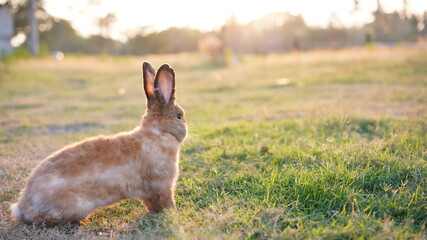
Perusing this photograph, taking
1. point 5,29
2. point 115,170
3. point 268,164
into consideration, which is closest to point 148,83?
point 115,170

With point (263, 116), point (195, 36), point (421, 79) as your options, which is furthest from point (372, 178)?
point (195, 36)

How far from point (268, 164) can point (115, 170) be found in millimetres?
1663

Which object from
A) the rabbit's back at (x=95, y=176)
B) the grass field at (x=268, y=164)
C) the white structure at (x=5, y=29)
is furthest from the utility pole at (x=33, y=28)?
the rabbit's back at (x=95, y=176)

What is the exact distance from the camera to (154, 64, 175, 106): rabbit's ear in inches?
130

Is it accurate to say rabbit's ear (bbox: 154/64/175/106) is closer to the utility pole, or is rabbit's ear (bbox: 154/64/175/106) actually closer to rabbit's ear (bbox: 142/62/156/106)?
rabbit's ear (bbox: 142/62/156/106)

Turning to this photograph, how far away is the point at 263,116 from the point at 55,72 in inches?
507

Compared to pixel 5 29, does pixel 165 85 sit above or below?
below

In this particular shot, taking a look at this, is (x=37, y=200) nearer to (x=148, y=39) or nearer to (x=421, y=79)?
(x=421, y=79)

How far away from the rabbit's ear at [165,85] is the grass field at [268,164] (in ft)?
2.89

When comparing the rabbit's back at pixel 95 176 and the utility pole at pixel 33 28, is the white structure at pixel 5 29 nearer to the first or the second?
the utility pole at pixel 33 28

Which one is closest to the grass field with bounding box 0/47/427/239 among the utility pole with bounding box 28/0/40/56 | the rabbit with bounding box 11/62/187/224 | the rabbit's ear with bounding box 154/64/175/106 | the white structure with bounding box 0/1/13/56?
the rabbit with bounding box 11/62/187/224

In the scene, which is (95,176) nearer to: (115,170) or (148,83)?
(115,170)

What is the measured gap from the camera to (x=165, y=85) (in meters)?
3.34

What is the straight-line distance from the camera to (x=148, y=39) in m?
41.4
